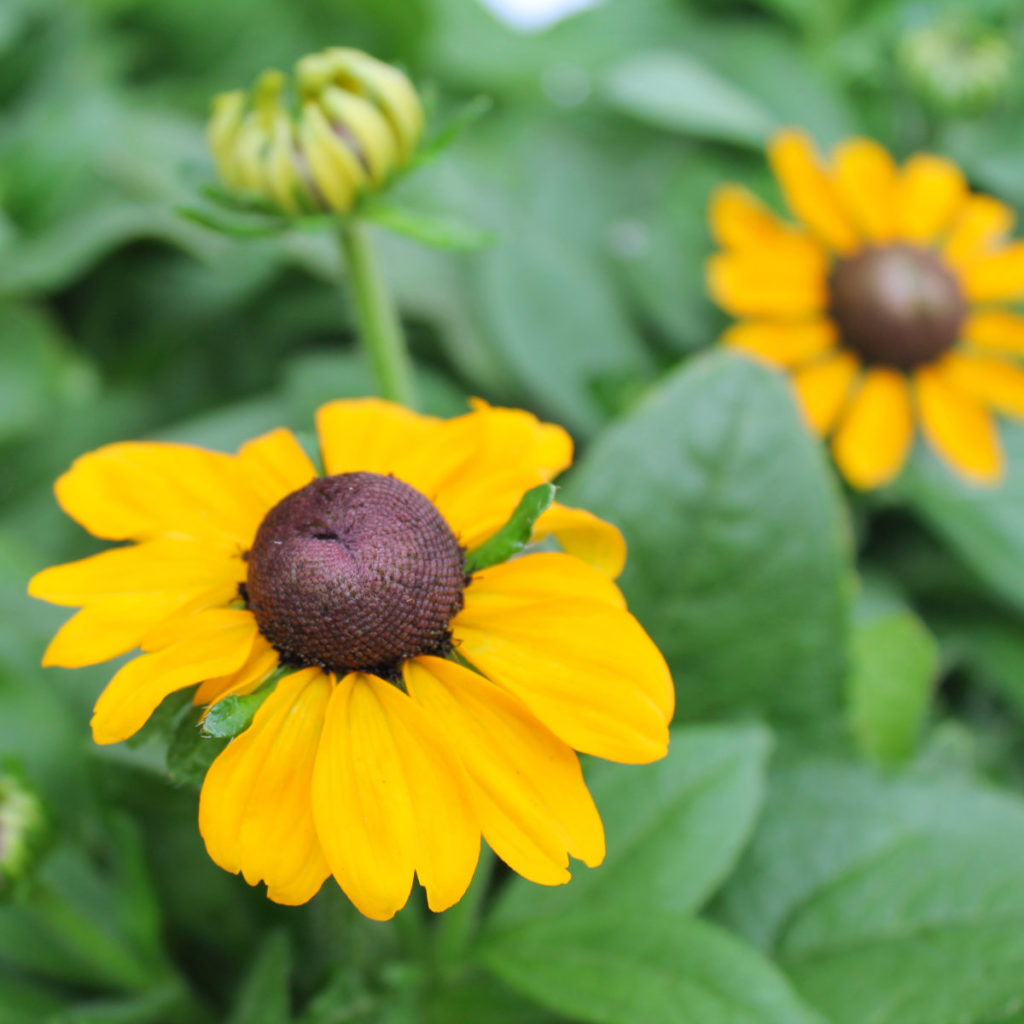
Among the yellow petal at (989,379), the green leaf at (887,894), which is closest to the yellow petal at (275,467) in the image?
the green leaf at (887,894)

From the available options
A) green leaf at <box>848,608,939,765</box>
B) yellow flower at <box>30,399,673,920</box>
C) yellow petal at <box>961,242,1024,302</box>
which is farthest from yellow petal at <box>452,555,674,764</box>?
yellow petal at <box>961,242,1024,302</box>

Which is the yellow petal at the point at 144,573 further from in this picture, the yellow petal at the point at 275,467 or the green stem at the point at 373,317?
the green stem at the point at 373,317

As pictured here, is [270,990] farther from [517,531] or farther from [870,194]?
[870,194]

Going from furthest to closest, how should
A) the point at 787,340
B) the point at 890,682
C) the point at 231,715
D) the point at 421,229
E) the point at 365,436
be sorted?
the point at 787,340, the point at 890,682, the point at 421,229, the point at 365,436, the point at 231,715

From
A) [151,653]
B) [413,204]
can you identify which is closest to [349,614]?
[151,653]

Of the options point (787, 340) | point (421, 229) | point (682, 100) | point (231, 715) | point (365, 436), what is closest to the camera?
point (231, 715)

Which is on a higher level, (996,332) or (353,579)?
(353,579)

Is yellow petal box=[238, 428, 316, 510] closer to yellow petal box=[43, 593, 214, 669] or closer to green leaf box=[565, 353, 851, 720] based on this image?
yellow petal box=[43, 593, 214, 669]

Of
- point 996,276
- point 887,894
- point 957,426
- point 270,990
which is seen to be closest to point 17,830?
point 270,990
